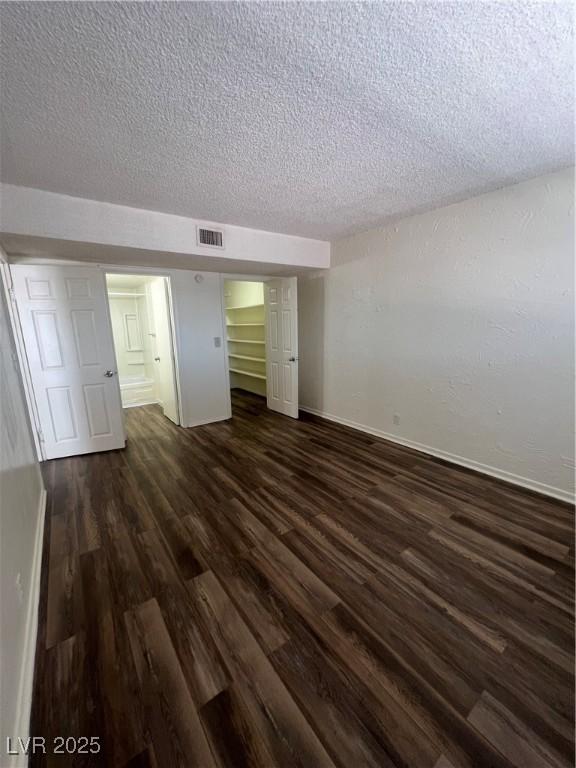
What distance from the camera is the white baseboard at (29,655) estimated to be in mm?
1052

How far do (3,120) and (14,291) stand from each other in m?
2.01

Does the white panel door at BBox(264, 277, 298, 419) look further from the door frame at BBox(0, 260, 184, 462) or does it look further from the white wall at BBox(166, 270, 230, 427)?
the door frame at BBox(0, 260, 184, 462)

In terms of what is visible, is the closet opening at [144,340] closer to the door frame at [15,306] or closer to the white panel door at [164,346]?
the white panel door at [164,346]

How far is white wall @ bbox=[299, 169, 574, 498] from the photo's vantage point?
2.33 m

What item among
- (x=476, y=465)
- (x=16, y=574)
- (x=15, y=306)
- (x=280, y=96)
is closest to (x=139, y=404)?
(x=15, y=306)

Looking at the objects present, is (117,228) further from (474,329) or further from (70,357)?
(474,329)

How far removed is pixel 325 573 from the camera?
5.80 feet

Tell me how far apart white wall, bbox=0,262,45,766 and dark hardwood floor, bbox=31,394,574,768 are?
90 millimetres

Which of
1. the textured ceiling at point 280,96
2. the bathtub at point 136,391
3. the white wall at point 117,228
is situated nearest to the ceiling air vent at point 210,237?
the white wall at point 117,228

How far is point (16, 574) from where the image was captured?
1334 millimetres

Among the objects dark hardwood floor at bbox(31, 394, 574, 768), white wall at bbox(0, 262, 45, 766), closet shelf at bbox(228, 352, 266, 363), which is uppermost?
closet shelf at bbox(228, 352, 266, 363)

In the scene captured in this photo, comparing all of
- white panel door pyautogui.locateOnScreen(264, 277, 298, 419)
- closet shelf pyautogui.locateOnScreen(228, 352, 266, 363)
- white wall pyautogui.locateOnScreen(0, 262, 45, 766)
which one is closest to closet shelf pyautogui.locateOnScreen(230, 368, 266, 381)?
closet shelf pyautogui.locateOnScreen(228, 352, 266, 363)

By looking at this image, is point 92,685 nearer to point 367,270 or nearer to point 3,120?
point 3,120

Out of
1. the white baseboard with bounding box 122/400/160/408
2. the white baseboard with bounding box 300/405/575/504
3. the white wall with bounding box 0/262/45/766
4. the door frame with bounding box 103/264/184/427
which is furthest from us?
the white baseboard with bounding box 122/400/160/408
